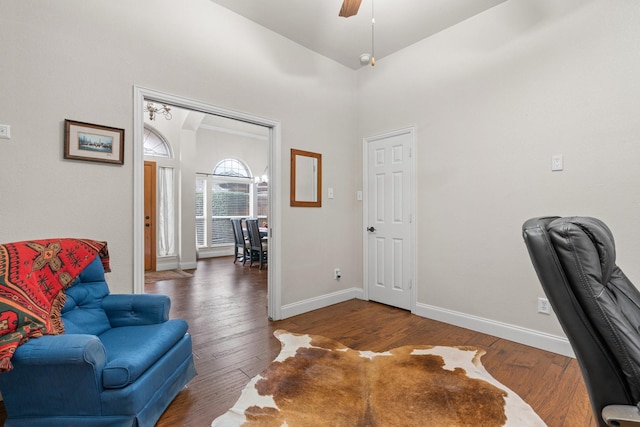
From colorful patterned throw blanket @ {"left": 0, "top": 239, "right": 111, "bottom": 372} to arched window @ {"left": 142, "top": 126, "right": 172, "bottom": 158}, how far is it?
4791mm

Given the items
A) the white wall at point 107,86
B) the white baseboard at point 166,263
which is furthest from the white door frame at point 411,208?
the white baseboard at point 166,263

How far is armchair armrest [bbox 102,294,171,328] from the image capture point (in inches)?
80.0

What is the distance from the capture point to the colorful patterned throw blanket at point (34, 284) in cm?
138

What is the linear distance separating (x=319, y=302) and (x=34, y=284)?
274cm

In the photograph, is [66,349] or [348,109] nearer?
[66,349]

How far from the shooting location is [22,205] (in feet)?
6.68

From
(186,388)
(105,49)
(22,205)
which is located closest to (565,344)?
(186,388)

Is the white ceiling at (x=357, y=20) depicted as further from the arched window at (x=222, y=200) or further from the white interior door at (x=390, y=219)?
the arched window at (x=222, y=200)

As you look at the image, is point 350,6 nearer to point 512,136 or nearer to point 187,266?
point 512,136

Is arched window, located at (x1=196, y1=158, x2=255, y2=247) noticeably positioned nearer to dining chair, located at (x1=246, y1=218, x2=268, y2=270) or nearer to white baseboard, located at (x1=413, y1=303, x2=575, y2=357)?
dining chair, located at (x1=246, y1=218, x2=268, y2=270)

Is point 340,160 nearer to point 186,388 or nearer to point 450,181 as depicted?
point 450,181

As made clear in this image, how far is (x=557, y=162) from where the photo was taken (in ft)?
8.53

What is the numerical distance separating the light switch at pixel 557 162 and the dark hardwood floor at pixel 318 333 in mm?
1552

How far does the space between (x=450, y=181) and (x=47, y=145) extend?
11.4ft
